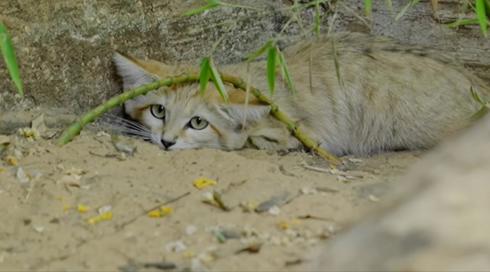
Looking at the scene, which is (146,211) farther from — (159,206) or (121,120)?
(121,120)

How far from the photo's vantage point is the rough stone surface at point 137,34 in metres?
4.08

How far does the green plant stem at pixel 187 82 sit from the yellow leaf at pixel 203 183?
18.3 inches

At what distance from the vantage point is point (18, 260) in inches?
118

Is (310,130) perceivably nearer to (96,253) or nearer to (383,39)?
(383,39)

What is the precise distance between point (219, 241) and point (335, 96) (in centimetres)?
196

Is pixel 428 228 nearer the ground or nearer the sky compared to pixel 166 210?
nearer the sky

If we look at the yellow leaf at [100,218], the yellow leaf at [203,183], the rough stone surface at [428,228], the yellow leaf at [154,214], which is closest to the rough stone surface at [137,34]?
the yellow leaf at [203,183]

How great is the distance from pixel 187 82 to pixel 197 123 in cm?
25

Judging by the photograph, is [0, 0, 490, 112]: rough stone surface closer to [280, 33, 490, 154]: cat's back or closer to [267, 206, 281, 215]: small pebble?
[280, 33, 490, 154]: cat's back

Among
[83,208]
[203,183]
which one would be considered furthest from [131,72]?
[83,208]

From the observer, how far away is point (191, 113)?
4531 millimetres

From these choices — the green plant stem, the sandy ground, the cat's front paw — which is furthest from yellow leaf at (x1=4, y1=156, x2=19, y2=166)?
the cat's front paw

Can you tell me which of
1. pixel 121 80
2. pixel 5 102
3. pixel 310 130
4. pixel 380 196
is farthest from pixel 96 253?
pixel 310 130

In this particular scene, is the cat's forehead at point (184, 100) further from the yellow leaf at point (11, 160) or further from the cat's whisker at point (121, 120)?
the yellow leaf at point (11, 160)
